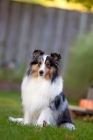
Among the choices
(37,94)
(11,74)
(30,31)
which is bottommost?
(11,74)

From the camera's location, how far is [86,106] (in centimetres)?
1308

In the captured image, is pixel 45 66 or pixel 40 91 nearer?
pixel 45 66

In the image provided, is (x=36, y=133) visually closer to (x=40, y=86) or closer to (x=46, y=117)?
(x=46, y=117)

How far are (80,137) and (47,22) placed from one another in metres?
9.98

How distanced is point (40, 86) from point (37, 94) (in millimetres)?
139

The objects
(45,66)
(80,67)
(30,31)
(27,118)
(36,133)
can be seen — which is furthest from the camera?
(30,31)

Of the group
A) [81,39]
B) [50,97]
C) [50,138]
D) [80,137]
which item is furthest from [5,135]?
[81,39]

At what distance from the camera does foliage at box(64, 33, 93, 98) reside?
15.6 m

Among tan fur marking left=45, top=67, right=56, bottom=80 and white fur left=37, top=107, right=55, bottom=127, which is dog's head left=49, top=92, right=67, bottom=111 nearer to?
white fur left=37, top=107, right=55, bottom=127

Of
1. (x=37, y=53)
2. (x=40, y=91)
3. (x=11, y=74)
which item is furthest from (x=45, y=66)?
(x=11, y=74)

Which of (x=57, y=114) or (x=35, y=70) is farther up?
(x=35, y=70)

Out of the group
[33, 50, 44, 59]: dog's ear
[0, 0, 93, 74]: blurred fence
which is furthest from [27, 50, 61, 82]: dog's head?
[0, 0, 93, 74]: blurred fence

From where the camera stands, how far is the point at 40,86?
29.6 ft

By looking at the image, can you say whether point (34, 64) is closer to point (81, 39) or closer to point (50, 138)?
point (50, 138)
